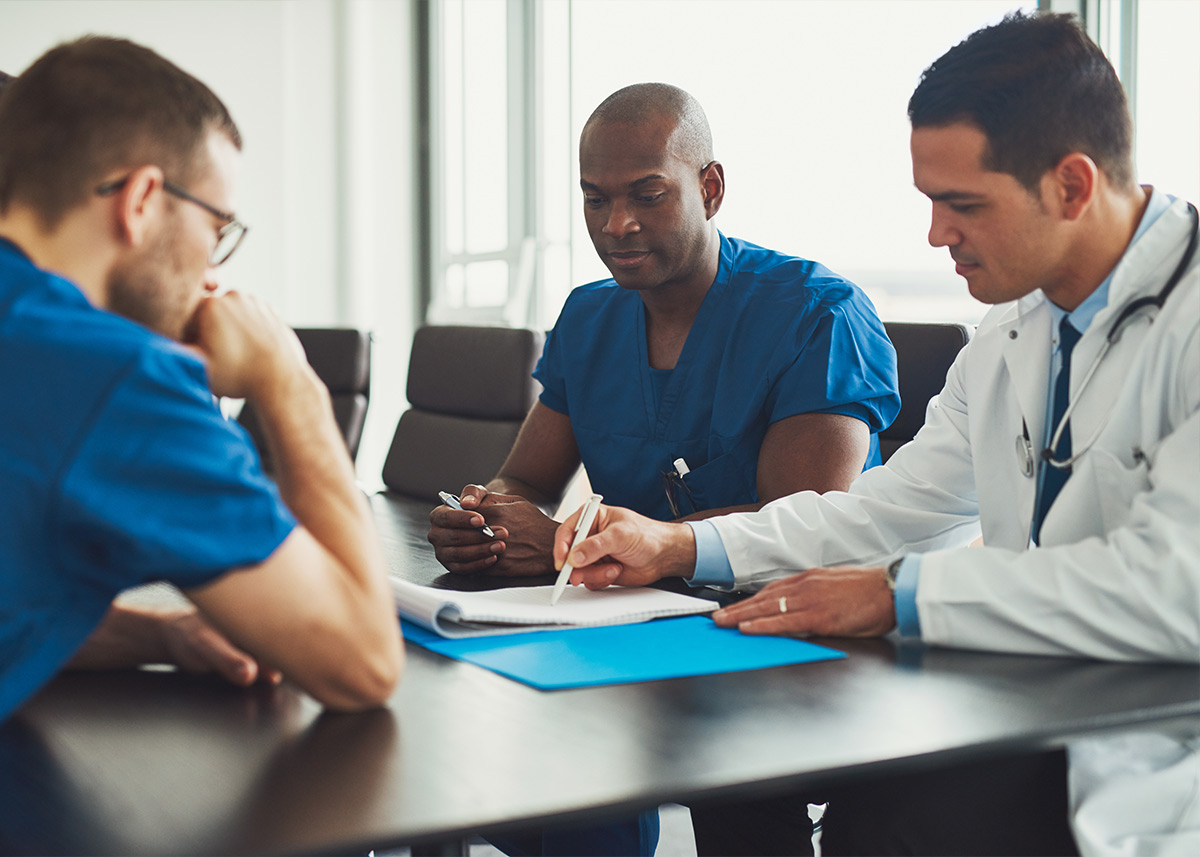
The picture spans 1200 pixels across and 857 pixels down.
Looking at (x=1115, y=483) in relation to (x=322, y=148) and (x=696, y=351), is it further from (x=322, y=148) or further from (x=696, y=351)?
(x=322, y=148)

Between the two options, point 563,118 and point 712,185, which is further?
point 563,118

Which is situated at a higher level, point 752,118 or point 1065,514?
point 752,118

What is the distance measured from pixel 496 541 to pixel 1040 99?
0.83 meters

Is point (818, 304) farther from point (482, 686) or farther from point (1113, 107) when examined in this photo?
point (482, 686)

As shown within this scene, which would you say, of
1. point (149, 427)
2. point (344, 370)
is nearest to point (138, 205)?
point (149, 427)

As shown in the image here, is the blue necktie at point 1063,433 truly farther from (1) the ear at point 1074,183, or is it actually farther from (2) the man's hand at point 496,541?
(2) the man's hand at point 496,541

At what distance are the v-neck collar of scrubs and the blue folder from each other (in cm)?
80

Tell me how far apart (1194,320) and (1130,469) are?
0.16 m

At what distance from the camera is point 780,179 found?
142 inches

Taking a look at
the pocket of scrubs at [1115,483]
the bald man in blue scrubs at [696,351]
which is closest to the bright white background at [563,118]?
the bald man in blue scrubs at [696,351]

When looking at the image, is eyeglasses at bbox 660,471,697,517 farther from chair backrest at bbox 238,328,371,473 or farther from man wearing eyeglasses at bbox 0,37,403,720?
chair backrest at bbox 238,328,371,473

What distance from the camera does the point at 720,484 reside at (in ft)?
6.36

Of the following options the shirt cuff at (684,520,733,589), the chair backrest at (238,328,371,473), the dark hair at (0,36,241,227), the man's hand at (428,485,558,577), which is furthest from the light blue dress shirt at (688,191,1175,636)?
the chair backrest at (238,328,371,473)

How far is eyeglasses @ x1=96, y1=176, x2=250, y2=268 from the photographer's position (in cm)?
91
